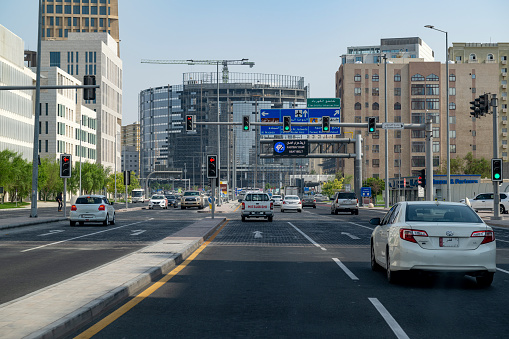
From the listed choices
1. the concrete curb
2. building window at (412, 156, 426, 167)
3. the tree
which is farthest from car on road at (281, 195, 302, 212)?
building window at (412, 156, 426, 167)

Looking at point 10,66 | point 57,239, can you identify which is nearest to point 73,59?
point 10,66

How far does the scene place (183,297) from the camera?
10.4 meters

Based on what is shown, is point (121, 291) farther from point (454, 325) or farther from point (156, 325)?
point (454, 325)

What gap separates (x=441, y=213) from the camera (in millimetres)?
12055

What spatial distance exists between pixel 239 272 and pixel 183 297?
3.66 metres

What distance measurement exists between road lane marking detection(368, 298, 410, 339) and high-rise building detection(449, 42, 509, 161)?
15247cm

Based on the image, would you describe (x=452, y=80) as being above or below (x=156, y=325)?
above

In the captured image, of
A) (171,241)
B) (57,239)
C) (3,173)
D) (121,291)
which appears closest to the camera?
(121,291)

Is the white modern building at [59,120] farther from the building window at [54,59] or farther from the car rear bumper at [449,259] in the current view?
the car rear bumper at [449,259]

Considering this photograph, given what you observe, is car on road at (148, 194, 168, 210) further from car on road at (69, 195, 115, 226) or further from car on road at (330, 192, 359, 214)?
car on road at (69, 195, 115, 226)

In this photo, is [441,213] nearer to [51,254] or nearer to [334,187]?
[51,254]

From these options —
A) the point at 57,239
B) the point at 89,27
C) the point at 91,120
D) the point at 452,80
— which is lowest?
the point at 57,239

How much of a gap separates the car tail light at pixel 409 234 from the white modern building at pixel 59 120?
342ft

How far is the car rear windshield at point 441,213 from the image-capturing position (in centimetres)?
1181
